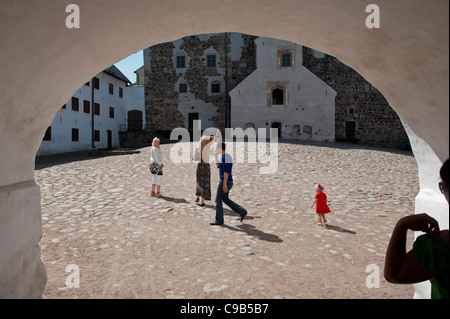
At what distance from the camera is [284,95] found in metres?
25.5

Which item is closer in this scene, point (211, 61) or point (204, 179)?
point (204, 179)

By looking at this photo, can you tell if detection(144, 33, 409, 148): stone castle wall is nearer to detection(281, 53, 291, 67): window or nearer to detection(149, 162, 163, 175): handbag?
detection(281, 53, 291, 67): window

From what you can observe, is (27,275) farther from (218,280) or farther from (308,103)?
(308,103)

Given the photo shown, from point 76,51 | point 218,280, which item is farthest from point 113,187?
point 76,51

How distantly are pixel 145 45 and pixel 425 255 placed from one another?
2685 millimetres

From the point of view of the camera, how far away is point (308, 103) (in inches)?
998

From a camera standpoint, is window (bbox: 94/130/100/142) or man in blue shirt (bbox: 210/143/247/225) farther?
window (bbox: 94/130/100/142)

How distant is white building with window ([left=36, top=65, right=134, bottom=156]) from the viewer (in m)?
22.4

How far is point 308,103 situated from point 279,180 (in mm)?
17291

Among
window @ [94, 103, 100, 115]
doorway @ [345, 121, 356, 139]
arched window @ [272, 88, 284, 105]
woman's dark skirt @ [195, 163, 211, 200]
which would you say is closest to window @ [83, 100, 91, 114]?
window @ [94, 103, 100, 115]

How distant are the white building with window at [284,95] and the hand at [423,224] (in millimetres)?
23723

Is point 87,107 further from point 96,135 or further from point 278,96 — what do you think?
point 278,96

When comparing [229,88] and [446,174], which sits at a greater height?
[229,88]

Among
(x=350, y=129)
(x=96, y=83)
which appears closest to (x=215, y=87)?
(x=96, y=83)
